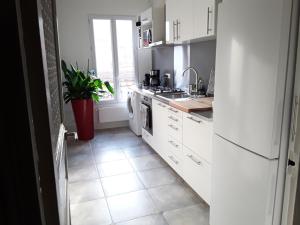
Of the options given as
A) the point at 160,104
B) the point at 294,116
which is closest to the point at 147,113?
the point at 160,104

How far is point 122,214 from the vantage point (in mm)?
2240

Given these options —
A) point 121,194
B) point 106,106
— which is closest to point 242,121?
point 121,194

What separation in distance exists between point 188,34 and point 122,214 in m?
2.05

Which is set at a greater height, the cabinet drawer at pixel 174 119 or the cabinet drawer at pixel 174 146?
the cabinet drawer at pixel 174 119

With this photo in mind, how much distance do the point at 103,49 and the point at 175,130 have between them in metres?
2.65

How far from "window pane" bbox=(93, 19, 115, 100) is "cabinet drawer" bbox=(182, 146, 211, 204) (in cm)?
279

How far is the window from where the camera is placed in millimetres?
4625

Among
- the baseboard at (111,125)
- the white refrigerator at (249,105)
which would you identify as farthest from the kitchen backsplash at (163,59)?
the white refrigerator at (249,105)

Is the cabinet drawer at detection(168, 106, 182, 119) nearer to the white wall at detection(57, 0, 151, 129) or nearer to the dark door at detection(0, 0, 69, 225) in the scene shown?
the dark door at detection(0, 0, 69, 225)

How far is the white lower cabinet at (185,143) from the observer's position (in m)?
2.18

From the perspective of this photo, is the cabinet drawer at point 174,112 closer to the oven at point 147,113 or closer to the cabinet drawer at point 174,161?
the cabinet drawer at point 174,161

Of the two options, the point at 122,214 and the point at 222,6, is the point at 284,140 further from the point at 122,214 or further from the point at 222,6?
the point at 122,214

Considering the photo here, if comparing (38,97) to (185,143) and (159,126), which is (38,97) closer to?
(185,143)

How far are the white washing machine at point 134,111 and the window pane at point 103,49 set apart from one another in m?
0.59
